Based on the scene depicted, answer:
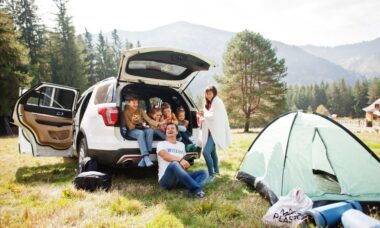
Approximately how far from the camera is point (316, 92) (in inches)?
4510

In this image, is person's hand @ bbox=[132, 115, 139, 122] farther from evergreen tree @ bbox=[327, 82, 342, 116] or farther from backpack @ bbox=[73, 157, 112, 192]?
evergreen tree @ bbox=[327, 82, 342, 116]

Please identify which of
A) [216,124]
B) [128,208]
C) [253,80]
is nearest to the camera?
[128,208]

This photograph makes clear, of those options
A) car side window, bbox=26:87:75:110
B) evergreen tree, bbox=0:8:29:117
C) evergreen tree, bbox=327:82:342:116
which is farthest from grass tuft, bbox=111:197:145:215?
evergreen tree, bbox=327:82:342:116

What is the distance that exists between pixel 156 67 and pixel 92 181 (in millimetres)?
2441

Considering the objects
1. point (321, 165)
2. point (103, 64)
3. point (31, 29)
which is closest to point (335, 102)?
point (103, 64)

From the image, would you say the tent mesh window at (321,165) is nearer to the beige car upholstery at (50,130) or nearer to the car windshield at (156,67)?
the car windshield at (156,67)

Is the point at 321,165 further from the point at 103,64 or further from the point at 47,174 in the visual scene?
the point at 103,64

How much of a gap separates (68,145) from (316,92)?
120 meters

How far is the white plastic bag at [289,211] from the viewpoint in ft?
11.2

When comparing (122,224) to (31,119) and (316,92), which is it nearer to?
(31,119)

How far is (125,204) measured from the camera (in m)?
4.15

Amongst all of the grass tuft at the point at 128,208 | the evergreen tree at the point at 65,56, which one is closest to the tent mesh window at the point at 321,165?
the grass tuft at the point at 128,208

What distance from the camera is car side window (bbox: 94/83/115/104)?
17.6ft

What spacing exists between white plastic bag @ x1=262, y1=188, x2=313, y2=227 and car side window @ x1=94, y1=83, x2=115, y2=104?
11.0ft
